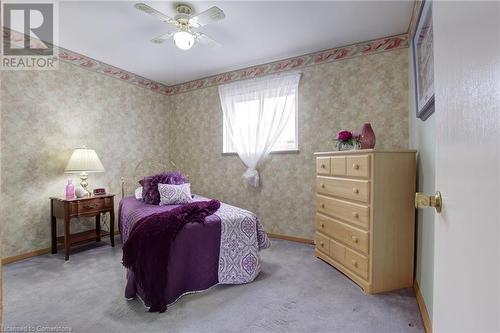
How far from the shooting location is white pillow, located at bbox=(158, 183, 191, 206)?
3.01 m

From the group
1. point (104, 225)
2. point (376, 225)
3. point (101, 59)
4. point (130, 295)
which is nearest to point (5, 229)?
point (104, 225)

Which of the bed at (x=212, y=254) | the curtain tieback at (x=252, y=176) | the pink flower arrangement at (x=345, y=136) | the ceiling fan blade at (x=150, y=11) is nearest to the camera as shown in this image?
the ceiling fan blade at (x=150, y=11)

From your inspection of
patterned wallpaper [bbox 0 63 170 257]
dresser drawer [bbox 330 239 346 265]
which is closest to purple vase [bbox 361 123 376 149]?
dresser drawer [bbox 330 239 346 265]

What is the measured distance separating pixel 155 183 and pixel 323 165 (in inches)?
78.2

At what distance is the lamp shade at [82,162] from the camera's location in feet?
9.85

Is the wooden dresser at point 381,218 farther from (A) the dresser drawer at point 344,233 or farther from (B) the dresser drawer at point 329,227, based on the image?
(B) the dresser drawer at point 329,227

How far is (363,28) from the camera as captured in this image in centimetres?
275

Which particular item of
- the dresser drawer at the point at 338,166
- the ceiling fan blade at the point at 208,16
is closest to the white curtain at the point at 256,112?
the dresser drawer at the point at 338,166

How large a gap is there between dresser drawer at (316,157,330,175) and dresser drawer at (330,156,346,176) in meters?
0.07

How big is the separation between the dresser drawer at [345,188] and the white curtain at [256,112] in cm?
109

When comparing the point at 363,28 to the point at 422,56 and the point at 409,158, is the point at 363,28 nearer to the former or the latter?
the point at 422,56

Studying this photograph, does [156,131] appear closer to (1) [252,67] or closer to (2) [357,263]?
(1) [252,67]

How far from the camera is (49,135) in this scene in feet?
10.2

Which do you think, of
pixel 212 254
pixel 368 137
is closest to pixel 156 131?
pixel 212 254
